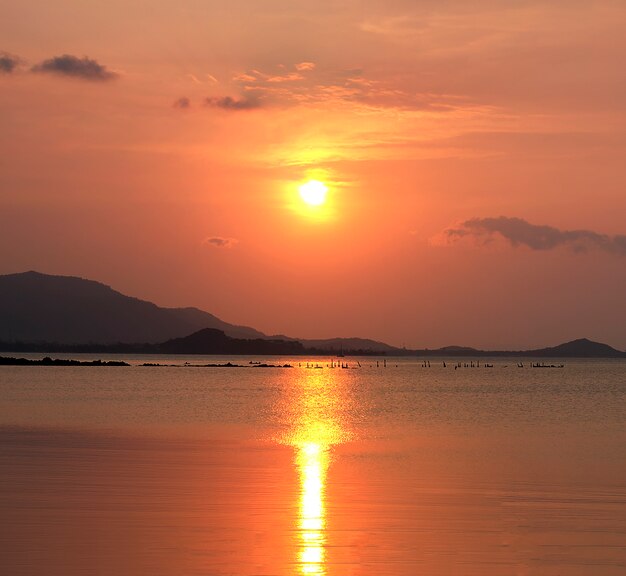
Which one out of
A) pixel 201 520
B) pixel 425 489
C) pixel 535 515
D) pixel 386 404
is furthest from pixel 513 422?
pixel 201 520

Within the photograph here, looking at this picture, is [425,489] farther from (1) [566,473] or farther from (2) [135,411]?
(2) [135,411]

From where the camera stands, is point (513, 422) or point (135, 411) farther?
point (135, 411)

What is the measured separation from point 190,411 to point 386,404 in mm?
24223

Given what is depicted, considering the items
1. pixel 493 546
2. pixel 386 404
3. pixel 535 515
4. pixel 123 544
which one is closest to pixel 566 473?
pixel 535 515

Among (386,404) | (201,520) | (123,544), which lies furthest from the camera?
(386,404)

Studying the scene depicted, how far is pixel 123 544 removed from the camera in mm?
19797

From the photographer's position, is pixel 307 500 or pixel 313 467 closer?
pixel 307 500

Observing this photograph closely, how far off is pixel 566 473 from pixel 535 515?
10374 millimetres

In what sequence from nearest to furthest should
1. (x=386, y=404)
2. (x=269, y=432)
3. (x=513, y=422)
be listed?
1. (x=269, y=432)
2. (x=513, y=422)
3. (x=386, y=404)

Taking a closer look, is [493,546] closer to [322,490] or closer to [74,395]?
[322,490]

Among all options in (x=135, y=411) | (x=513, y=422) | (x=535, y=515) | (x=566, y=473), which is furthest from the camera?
(x=135, y=411)

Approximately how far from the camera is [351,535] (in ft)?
68.3

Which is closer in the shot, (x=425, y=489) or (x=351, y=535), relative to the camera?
(x=351, y=535)

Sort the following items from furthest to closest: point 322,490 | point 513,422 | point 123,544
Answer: point 513,422 → point 322,490 → point 123,544
